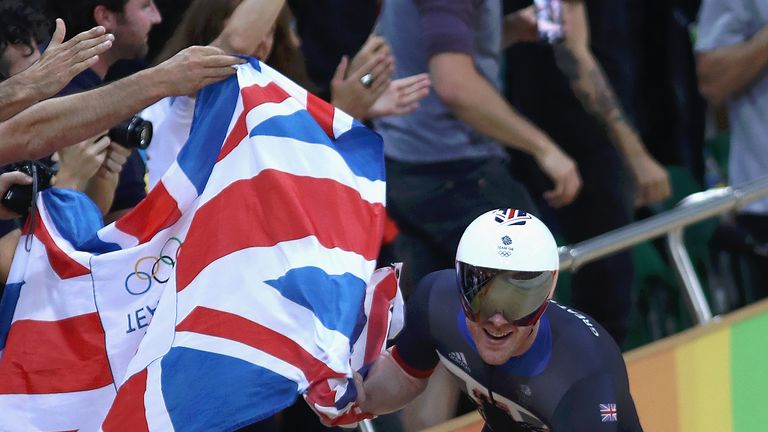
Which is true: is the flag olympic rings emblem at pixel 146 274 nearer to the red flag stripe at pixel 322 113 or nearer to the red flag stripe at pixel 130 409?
the red flag stripe at pixel 130 409

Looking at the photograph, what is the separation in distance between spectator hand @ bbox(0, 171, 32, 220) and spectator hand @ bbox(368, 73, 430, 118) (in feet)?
5.00

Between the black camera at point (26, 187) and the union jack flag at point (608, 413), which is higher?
the black camera at point (26, 187)

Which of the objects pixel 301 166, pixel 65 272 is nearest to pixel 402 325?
pixel 301 166

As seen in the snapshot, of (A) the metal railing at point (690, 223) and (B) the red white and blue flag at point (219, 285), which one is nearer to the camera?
(B) the red white and blue flag at point (219, 285)

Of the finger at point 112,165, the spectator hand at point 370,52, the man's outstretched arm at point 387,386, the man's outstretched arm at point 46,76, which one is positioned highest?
the man's outstretched arm at point 46,76

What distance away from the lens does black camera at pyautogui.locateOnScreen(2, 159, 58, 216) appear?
5.19 meters

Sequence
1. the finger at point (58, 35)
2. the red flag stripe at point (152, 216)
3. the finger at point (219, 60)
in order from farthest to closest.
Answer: the red flag stripe at point (152, 216) → the finger at point (219, 60) → the finger at point (58, 35)

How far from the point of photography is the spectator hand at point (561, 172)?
6520 mm

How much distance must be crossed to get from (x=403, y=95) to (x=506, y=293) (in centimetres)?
171

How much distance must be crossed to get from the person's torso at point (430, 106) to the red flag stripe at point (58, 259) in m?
1.67

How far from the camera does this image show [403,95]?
6246 millimetres

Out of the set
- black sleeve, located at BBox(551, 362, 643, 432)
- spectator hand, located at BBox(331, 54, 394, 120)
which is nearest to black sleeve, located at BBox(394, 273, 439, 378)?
black sleeve, located at BBox(551, 362, 643, 432)

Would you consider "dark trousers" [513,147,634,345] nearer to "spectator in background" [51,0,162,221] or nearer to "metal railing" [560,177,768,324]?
"metal railing" [560,177,768,324]

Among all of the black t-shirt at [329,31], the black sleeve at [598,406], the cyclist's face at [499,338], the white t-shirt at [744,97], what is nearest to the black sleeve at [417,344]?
the cyclist's face at [499,338]
